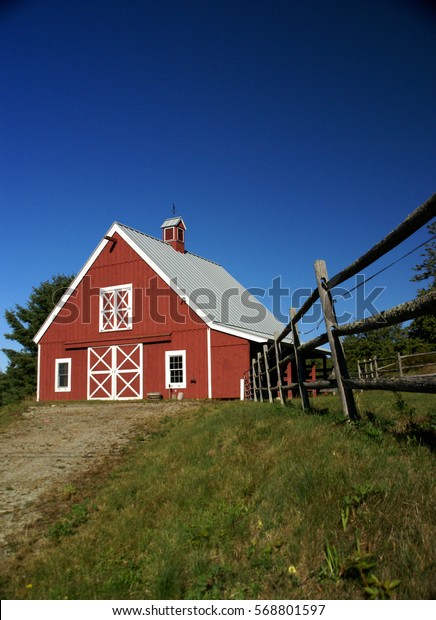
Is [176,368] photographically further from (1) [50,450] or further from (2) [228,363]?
(1) [50,450]

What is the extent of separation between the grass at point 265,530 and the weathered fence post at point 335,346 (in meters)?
0.25

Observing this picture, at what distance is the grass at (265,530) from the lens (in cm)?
278

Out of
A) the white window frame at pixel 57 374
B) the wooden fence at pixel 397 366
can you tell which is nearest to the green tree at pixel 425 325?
the wooden fence at pixel 397 366

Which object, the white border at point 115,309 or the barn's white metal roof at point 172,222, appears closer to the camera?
the white border at point 115,309

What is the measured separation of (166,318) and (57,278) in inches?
1200

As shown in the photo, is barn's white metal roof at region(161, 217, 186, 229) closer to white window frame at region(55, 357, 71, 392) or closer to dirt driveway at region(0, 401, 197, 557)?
white window frame at region(55, 357, 71, 392)

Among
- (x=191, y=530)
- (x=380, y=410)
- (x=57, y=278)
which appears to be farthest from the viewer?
(x=57, y=278)

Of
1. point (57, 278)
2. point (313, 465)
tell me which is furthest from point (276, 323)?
point (57, 278)

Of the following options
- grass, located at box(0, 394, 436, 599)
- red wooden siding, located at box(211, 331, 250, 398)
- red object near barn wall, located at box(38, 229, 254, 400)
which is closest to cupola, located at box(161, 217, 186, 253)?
red object near barn wall, located at box(38, 229, 254, 400)

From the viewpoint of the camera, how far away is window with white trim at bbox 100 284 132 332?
73.5 ft

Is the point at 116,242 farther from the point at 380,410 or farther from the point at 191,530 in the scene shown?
the point at 191,530

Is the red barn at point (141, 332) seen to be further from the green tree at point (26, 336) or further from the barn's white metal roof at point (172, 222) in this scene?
the green tree at point (26, 336)

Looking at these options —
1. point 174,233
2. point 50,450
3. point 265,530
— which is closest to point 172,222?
point 174,233
